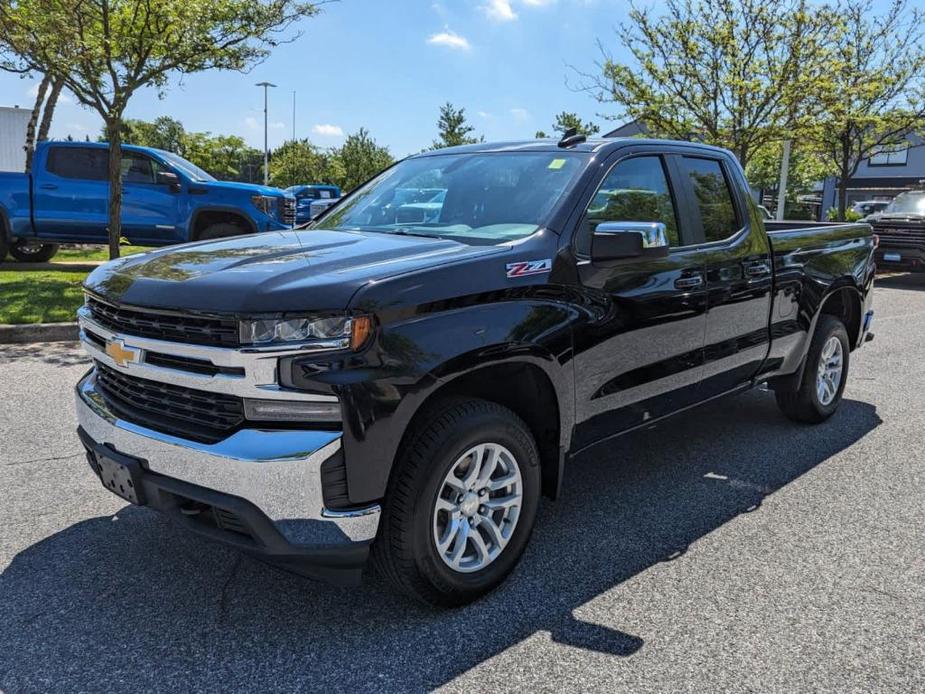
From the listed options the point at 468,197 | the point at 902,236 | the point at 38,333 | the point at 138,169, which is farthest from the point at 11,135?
the point at 468,197

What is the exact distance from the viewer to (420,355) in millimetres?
2740

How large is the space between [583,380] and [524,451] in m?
0.48

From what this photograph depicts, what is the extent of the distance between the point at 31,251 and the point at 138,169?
3.19 m

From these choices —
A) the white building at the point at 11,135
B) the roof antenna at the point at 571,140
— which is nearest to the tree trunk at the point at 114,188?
the roof antenna at the point at 571,140

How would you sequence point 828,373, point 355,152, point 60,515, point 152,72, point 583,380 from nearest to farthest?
point 583,380 < point 60,515 < point 828,373 < point 152,72 < point 355,152

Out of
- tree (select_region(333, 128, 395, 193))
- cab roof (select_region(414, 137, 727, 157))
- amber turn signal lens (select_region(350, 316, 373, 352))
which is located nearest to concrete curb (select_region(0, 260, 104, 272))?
cab roof (select_region(414, 137, 727, 157))

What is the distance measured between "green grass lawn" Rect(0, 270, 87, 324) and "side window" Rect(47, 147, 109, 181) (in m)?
1.75

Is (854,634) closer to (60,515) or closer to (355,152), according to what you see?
(60,515)

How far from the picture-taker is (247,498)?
258cm

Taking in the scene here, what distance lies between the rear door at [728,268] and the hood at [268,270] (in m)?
1.64

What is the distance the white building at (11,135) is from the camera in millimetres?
27719

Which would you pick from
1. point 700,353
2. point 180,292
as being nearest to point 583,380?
point 700,353

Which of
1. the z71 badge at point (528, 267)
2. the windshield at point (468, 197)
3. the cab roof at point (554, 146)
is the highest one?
the cab roof at point (554, 146)

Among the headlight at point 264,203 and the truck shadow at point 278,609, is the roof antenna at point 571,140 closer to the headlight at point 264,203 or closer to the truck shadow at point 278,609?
the truck shadow at point 278,609
